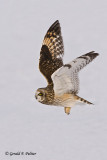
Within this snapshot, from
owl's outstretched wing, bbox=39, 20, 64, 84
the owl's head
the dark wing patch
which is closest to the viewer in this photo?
the owl's head

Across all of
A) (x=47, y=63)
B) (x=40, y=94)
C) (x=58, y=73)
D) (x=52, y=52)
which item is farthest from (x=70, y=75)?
(x=52, y=52)

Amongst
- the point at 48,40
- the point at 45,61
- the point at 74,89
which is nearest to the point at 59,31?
the point at 48,40

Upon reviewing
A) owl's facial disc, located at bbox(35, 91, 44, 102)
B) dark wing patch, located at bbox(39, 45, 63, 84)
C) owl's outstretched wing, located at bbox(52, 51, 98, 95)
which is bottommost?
owl's facial disc, located at bbox(35, 91, 44, 102)

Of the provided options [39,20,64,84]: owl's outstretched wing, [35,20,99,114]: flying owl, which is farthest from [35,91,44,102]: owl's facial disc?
[39,20,64,84]: owl's outstretched wing

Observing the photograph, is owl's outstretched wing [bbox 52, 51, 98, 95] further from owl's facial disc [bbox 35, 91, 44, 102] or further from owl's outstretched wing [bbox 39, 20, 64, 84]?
owl's outstretched wing [bbox 39, 20, 64, 84]

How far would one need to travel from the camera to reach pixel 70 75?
4.88 metres

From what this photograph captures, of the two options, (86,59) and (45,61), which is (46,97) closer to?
(45,61)

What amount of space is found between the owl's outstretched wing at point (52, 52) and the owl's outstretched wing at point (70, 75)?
0.44 meters

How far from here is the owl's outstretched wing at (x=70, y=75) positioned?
4520mm

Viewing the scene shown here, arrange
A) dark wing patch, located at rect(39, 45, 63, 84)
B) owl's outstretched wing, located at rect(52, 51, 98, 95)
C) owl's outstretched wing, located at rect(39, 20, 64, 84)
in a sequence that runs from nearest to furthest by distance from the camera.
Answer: owl's outstretched wing, located at rect(52, 51, 98, 95), dark wing patch, located at rect(39, 45, 63, 84), owl's outstretched wing, located at rect(39, 20, 64, 84)

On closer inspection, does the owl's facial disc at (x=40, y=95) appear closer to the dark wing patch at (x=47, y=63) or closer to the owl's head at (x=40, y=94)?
the owl's head at (x=40, y=94)

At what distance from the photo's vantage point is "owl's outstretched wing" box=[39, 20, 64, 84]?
554cm

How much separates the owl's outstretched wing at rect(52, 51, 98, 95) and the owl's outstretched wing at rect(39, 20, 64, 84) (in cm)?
44

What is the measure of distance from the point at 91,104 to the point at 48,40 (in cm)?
123
